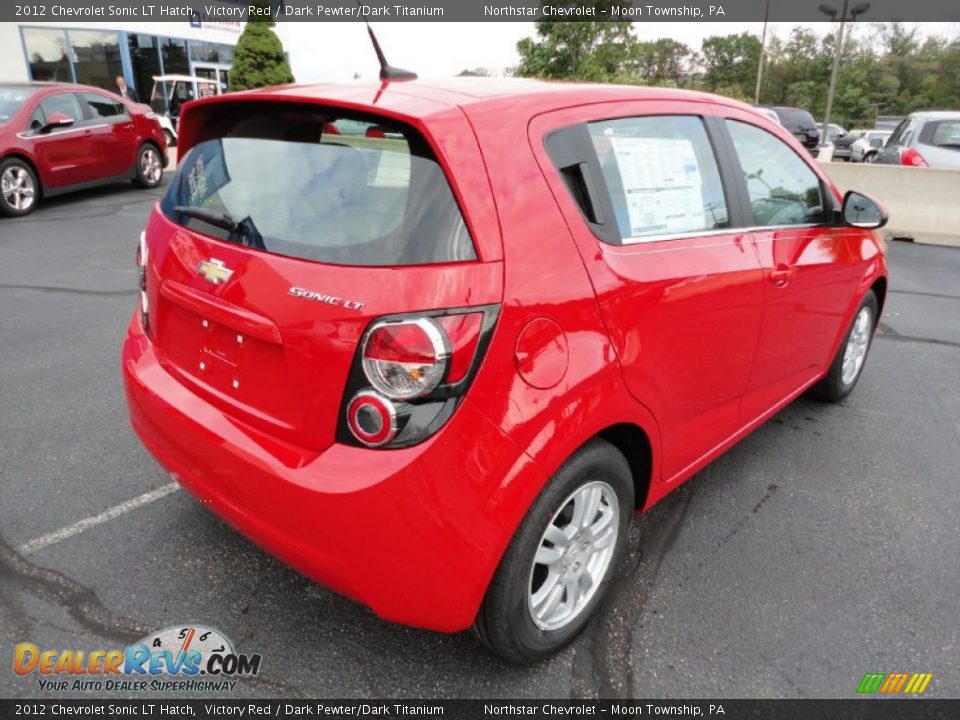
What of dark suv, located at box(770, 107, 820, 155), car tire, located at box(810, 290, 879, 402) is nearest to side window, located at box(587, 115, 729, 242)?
car tire, located at box(810, 290, 879, 402)

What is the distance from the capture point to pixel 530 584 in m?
2.12

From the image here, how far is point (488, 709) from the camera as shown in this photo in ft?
7.02

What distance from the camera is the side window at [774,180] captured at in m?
3.02

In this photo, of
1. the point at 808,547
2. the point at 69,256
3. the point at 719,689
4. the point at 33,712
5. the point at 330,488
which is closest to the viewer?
the point at 330,488

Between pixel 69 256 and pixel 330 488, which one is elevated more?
pixel 330 488

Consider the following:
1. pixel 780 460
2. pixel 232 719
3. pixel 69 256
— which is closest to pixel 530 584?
pixel 232 719

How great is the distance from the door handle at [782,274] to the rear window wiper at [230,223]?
2.01 metres

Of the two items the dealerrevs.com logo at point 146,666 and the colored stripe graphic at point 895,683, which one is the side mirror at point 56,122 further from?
the colored stripe graphic at point 895,683

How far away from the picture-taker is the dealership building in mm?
17719

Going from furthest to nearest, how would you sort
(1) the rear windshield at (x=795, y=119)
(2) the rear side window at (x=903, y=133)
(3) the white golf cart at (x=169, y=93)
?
(1) the rear windshield at (x=795, y=119), (3) the white golf cart at (x=169, y=93), (2) the rear side window at (x=903, y=133)

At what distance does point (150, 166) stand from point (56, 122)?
2.50m

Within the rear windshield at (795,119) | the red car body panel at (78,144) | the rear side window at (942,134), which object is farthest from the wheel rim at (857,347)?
the rear windshield at (795,119)

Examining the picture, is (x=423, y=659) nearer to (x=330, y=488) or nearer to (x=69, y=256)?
(x=330, y=488)

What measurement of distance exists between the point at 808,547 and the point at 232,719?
7.32ft
